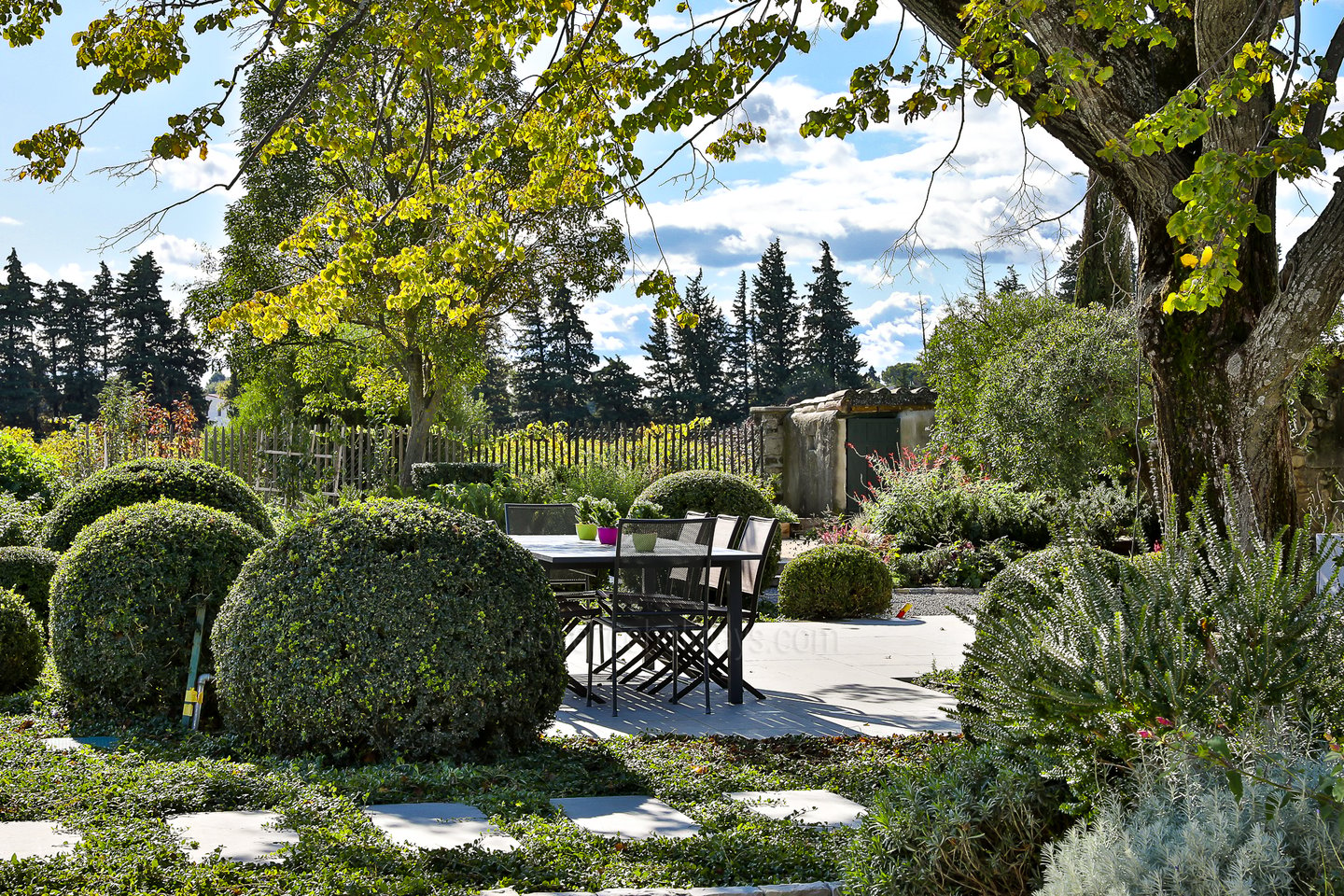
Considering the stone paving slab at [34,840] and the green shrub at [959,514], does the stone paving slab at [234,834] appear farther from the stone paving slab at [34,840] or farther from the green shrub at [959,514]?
the green shrub at [959,514]

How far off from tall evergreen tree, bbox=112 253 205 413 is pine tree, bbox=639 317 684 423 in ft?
54.3

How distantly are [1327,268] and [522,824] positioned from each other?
4020mm

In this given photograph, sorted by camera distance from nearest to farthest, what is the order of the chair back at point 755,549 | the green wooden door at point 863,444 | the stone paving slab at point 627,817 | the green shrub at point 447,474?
the stone paving slab at point 627,817 < the chair back at point 755,549 < the green shrub at point 447,474 < the green wooden door at point 863,444

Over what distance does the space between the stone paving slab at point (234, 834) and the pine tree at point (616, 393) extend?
34465 millimetres

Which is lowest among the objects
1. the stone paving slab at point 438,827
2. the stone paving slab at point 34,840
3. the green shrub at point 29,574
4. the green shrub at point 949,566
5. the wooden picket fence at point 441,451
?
the stone paving slab at point 438,827

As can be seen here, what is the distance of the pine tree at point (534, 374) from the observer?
38.7 m

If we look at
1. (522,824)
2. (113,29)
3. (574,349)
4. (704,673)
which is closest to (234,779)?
(522,824)

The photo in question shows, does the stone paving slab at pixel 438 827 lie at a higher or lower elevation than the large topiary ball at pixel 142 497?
lower

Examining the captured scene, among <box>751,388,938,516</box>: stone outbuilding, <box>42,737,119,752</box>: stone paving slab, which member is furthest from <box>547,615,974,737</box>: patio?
<box>751,388,938,516</box>: stone outbuilding

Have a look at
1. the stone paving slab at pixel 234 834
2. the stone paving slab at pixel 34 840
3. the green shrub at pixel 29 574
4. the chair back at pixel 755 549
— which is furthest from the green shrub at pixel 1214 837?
the green shrub at pixel 29 574

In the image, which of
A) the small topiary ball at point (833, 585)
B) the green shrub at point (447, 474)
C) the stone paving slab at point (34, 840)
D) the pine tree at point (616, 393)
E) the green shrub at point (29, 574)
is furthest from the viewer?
the pine tree at point (616, 393)

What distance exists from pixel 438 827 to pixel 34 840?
120cm

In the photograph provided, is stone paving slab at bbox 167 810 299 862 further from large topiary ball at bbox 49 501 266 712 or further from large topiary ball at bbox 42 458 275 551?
large topiary ball at bbox 42 458 275 551

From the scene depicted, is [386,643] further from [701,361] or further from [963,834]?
[701,361]
